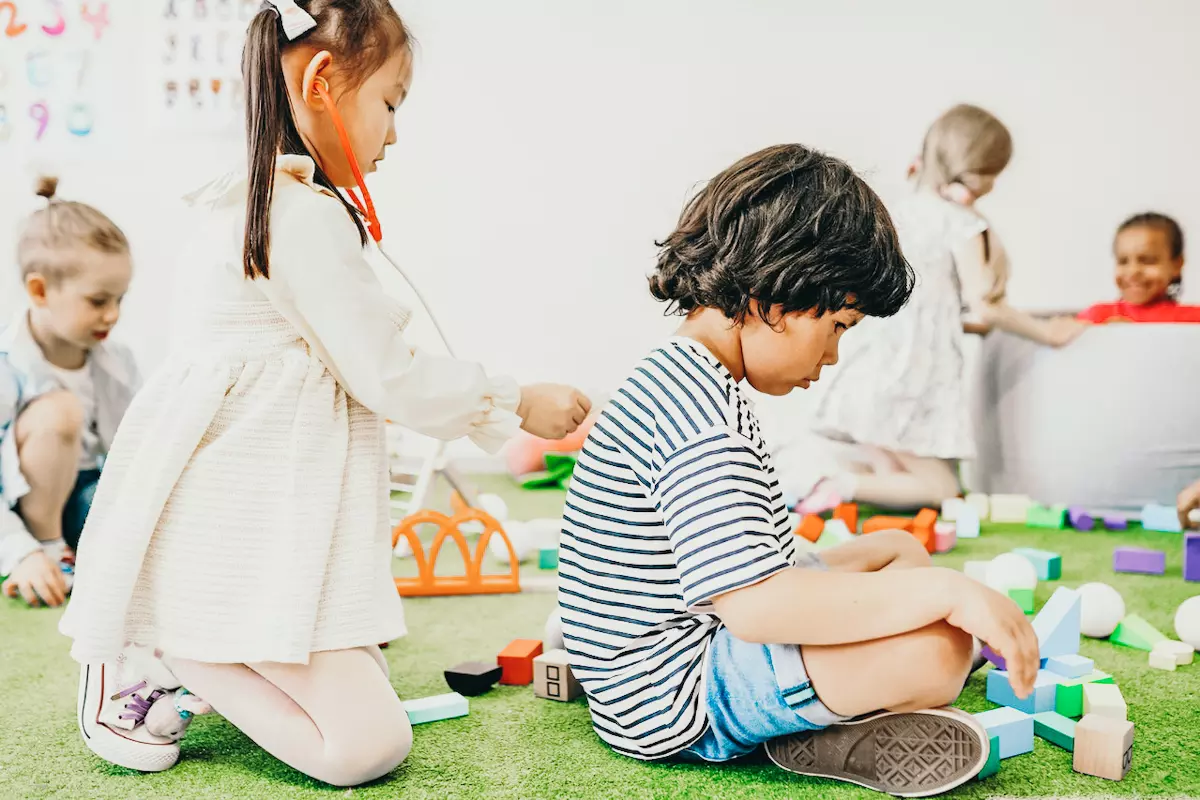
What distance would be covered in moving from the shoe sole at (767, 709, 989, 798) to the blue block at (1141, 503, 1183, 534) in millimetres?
1448

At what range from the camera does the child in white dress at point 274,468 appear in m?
0.94

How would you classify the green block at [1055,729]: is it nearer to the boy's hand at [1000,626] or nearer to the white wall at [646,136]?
the boy's hand at [1000,626]

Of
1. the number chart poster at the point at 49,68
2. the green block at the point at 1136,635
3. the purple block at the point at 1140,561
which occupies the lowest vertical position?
the purple block at the point at 1140,561

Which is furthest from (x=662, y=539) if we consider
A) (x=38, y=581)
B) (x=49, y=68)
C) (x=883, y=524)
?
(x=49, y=68)

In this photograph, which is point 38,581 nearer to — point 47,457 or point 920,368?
point 47,457

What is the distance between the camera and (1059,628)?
1.14m

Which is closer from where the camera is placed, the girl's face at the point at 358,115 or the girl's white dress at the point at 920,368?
the girl's face at the point at 358,115

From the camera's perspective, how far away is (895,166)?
282 cm

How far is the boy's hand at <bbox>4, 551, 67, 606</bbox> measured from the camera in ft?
5.06

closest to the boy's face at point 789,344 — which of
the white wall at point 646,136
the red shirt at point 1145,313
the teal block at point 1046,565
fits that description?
the teal block at point 1046,565

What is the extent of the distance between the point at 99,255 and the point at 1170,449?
2.03m

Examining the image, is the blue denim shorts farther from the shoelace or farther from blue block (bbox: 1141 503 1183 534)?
blue block (bbox: 1141 503 1183 534)

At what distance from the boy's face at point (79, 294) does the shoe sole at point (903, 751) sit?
1.40 metres

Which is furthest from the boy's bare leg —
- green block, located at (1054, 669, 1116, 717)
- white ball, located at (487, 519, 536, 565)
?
green block, located at (1054, 669, 1116, 717)
